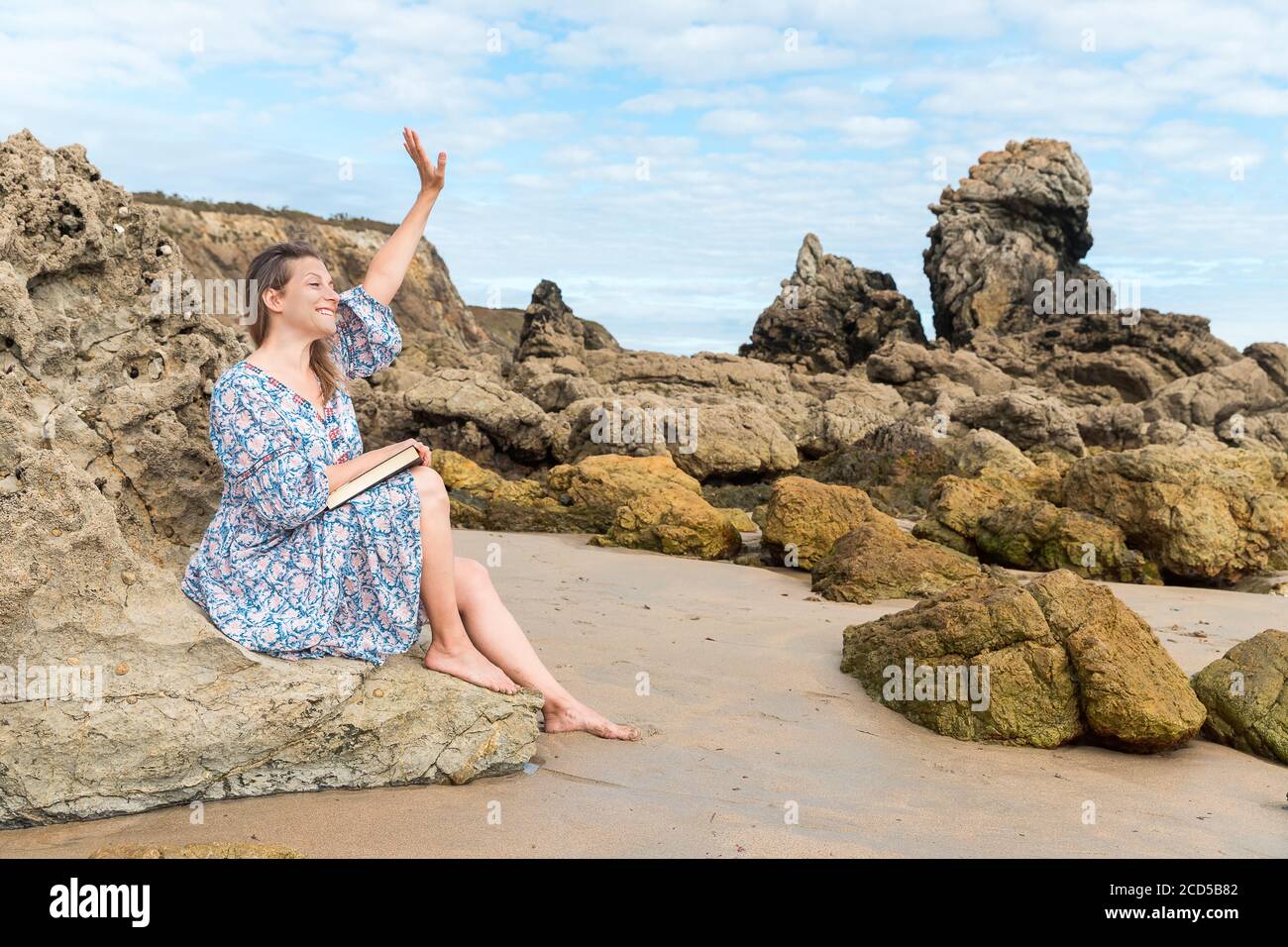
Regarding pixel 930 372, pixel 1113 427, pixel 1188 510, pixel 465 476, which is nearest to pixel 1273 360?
pixel 930 372

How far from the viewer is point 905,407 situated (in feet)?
77.8

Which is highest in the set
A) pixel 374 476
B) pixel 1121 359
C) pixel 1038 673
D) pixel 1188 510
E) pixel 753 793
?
pixel 1121 359

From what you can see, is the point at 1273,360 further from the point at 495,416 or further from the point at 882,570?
the point at 882,570

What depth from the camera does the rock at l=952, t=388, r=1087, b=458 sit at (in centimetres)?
1947

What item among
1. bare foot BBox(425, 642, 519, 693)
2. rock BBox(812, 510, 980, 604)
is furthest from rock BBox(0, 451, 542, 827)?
rock BBox(812, 510, 980, 604)

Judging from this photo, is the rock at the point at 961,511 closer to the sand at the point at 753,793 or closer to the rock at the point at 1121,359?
the sand at the point at 753,793

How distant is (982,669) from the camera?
16.2 feet

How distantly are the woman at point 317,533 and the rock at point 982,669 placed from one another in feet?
5.07

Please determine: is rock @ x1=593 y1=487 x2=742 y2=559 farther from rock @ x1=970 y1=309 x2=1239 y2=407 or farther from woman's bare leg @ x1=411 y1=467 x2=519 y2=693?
rock @ x1=970 y1=309 x2=1239 y2=407

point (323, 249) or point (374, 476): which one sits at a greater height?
point (323, 249)

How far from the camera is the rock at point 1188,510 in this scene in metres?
9.23

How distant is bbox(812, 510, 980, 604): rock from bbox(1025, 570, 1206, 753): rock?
241cm

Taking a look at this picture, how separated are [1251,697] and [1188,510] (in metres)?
4.98

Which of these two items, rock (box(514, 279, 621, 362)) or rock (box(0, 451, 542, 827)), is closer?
rock (box(0, 451, 542, 827))
